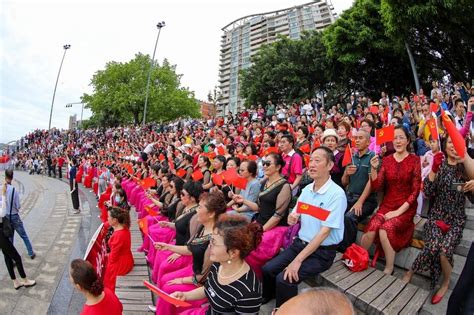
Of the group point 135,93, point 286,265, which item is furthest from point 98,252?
point 135,93

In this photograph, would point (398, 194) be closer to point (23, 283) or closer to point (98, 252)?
point (98, 252)

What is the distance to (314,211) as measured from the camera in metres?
3.04

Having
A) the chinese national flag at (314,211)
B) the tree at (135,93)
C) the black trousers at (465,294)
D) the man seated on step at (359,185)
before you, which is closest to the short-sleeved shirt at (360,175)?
the man seated on step at (359,185)

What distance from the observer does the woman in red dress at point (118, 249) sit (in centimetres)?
477

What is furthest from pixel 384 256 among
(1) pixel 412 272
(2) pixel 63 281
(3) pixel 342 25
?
(3) pixel 342 25

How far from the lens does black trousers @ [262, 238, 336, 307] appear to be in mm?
2980

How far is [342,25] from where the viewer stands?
75.5ft

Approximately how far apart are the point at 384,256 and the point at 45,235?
9727 millimetres

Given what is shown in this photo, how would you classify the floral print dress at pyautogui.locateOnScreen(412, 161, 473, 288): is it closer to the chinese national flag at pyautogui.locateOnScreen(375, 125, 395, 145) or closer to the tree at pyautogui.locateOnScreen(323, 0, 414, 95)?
the chinese national flag at pyautogui.locateOnScreen(375, 125, 395, 145)

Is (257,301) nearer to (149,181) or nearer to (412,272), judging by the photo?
(412,272)

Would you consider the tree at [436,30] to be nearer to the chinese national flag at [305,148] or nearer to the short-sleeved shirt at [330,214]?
the chinese national flag at [305,148]

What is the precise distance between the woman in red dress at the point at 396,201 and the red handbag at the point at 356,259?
11.1 inches

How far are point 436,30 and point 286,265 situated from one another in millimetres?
20416

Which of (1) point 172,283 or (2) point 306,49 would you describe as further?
(2) point 306,49
